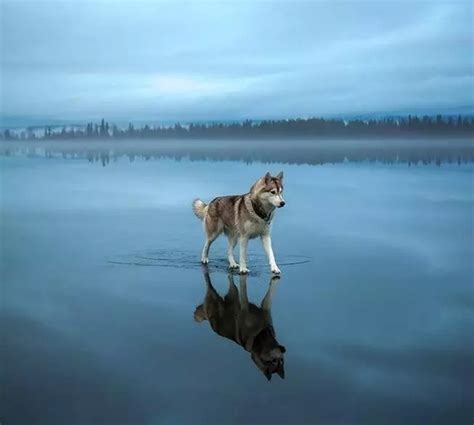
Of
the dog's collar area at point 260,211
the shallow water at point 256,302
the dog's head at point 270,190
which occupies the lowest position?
the shallow water at point 256,302

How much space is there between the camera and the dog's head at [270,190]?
31.4 ft

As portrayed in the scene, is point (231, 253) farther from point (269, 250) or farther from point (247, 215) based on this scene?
point (247, 215)

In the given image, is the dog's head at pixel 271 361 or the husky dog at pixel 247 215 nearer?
the dog's head at pixel 271 361

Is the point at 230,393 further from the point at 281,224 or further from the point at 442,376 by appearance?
the point at 281,224

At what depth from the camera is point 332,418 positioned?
5695mm

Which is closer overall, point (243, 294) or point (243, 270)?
point (243, 294)

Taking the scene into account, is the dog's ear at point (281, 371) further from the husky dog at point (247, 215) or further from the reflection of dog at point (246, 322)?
the husky dog at point (247, 215)

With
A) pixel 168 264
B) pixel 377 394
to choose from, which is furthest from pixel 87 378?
pixel 168 264

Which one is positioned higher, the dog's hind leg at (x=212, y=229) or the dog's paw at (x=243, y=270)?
the dog's hind leg at (x=212, y=229)

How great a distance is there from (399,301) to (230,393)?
136 inches

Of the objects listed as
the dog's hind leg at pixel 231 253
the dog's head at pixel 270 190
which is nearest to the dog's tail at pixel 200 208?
the dog's hind leg at pixel 231 253

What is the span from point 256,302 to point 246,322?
2.50ft

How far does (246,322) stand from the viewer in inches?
312

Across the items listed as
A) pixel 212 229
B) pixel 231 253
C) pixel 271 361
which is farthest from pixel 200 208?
pixel 271 361
